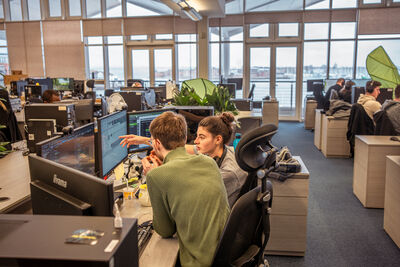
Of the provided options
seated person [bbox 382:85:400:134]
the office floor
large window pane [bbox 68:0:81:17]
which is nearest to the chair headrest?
the office floor

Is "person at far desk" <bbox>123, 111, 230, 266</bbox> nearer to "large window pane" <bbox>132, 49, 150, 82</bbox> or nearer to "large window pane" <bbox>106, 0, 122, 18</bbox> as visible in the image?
"large window pane" <bbox>132, 49, 150, 82</bbox>

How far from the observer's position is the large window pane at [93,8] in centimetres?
1119

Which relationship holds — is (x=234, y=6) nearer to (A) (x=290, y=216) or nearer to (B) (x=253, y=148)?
(A) (x=290, y=216)

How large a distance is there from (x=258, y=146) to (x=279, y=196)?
1455 millimetres

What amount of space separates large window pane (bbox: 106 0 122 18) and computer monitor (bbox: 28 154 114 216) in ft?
35.1

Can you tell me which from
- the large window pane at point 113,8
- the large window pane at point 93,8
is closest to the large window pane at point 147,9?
the large window pane at point 113,8

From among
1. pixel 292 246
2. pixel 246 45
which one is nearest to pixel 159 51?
pixel 246 45

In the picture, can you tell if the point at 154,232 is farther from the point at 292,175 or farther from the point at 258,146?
the point at 292,175

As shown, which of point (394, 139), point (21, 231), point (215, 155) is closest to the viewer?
point (21, 231)

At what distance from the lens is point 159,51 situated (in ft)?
36.2

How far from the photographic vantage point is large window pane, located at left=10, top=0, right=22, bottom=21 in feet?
37.8

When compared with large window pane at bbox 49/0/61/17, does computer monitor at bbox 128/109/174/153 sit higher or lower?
lower

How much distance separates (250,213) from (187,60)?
9.68 metres

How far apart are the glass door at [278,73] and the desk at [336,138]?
440 cm
